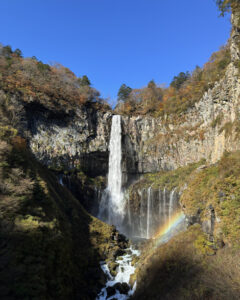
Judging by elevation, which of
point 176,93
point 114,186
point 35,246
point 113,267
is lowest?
point 113,267

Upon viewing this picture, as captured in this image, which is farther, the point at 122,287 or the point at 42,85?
the point at 42,85

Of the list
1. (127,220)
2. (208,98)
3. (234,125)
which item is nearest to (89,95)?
(208,98)

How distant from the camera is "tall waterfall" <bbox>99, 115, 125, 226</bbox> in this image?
3036 cm

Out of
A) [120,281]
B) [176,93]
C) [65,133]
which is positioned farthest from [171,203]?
[176,93]

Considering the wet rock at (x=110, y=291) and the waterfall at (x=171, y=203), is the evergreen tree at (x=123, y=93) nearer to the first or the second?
the waterfall at (x=171, y=203)

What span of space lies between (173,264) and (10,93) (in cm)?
3002

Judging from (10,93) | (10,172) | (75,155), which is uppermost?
(10,93)

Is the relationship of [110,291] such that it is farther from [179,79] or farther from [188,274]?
[179,79]

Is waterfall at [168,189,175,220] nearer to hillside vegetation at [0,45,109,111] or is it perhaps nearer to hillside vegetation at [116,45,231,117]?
hillside vegetation at [116,45,231,117]

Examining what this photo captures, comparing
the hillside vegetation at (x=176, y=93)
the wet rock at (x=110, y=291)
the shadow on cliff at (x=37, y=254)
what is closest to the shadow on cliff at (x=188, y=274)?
the wet rock at (x=110, y=291)

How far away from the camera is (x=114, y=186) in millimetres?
33031

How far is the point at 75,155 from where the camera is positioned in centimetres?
3119

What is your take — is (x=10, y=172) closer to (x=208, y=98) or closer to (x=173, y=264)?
(x=173, y=264)

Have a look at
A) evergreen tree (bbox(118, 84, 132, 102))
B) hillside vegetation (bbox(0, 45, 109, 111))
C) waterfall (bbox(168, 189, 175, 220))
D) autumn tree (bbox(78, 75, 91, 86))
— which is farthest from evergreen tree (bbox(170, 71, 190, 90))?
waterfall (bbox(168, 189, 175, 220))
